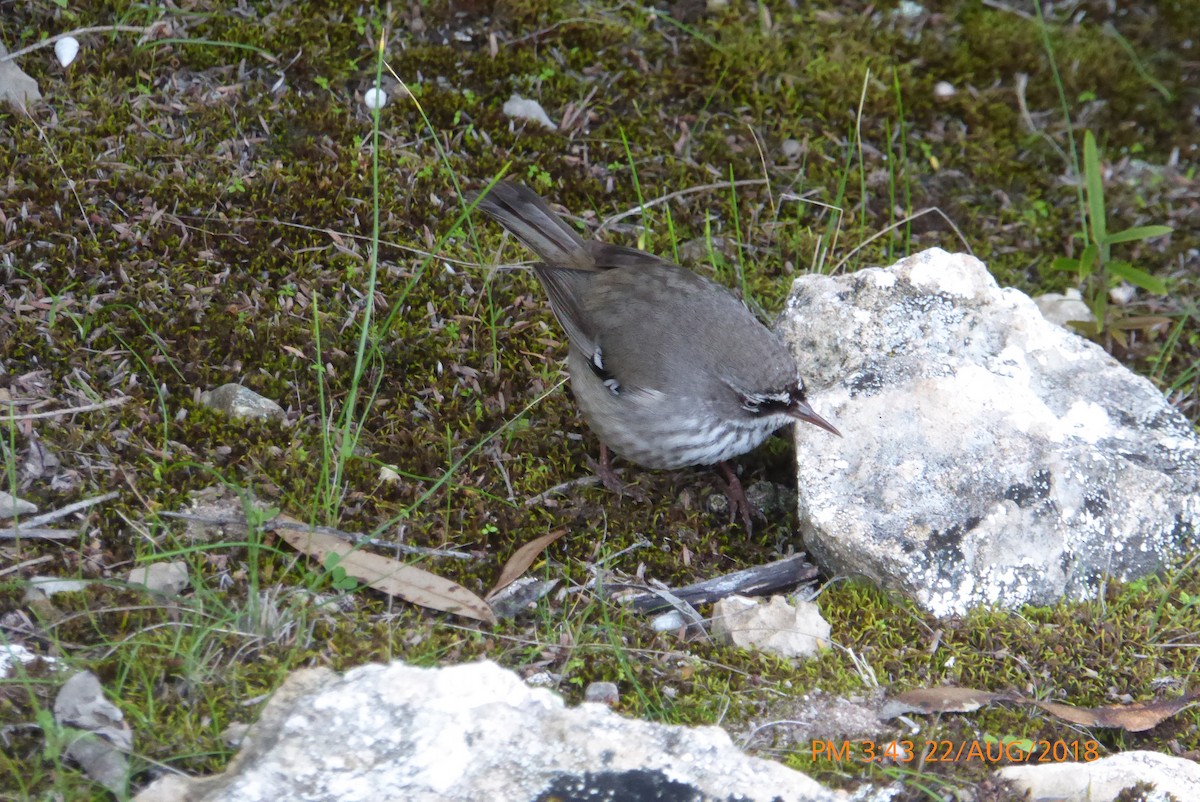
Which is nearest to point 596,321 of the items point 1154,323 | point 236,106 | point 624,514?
point 624,514

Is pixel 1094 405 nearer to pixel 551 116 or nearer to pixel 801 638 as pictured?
pixel 801 638

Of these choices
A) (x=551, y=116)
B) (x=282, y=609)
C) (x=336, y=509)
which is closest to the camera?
(x=282, y=609)

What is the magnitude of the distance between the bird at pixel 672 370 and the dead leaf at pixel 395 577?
99 cm

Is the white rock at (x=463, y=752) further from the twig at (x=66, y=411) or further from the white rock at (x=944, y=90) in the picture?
the white rock at (x=944, y=90)

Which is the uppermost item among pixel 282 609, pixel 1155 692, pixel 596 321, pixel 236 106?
pixel 236 106

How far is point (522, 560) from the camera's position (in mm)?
4703

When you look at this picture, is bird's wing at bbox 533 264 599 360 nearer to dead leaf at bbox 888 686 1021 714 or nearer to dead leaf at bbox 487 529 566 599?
dead leaf at bbox 487 529 566 599

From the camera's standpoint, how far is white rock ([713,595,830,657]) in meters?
4.38

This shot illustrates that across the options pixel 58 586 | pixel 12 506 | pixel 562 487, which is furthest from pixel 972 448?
pixel 12 506

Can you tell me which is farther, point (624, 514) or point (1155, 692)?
point (624, 514)

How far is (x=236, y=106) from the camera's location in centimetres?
595

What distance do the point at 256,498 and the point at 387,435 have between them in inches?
25.5

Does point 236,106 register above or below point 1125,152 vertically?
above

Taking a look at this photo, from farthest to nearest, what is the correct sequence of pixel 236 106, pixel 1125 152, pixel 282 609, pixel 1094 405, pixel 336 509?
1. pixel 1125 152
2. pixel 236 106
3. pixel 1094 405
4. pixel 336 509
5. pixel 282 609
